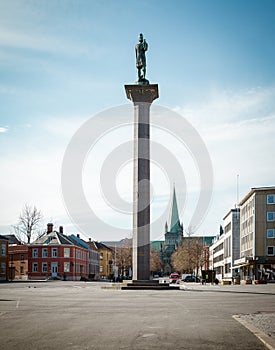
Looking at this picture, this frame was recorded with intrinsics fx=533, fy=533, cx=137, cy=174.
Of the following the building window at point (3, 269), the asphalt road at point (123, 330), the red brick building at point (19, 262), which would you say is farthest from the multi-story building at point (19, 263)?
the asphalt road at point (123, 330)

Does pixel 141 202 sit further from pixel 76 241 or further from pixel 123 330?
pixel 76 241

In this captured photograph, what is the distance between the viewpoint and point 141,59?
156 feet

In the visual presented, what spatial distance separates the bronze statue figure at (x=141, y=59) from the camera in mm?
47344

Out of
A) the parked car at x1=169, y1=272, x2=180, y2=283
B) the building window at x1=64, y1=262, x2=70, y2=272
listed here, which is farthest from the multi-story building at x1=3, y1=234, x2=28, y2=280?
the parked car at x1=169, y1=272, x2=180, y2=283

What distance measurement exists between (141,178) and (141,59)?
11.3m

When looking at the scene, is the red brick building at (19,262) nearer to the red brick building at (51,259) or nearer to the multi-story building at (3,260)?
the red brick building at (51,259)

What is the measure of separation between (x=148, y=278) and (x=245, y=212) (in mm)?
57625

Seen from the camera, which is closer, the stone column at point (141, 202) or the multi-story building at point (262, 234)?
the stone column at point (141, 202)

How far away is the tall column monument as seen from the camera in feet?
142

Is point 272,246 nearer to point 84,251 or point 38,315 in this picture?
point 84,251

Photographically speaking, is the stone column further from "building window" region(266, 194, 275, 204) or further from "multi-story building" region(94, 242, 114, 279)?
"multi-story building" region(94, 242, 114, 279)

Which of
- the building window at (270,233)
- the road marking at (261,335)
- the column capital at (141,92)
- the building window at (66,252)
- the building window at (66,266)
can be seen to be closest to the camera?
the road marking at (261,335)

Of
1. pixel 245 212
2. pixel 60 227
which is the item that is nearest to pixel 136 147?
pixel 245 212

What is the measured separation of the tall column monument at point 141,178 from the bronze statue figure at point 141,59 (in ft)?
6.11
